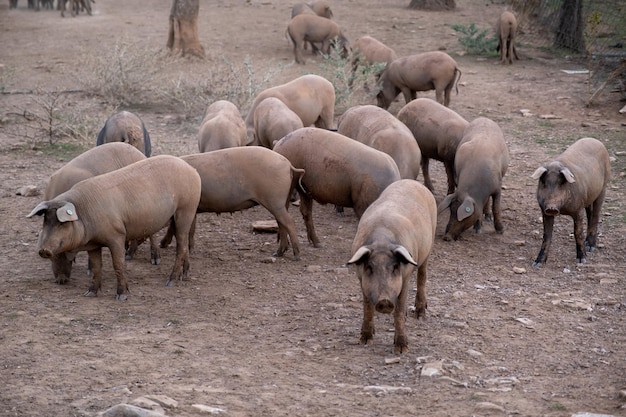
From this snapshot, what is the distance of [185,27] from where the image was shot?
17891mm

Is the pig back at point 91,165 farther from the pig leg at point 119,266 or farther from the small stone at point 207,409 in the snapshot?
the small stone at point 207,409

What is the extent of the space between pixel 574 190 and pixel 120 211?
430 cm

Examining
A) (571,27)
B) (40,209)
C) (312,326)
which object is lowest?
(312,326)

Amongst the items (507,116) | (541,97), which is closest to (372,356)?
(507,116)

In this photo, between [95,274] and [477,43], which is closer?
[95,274]

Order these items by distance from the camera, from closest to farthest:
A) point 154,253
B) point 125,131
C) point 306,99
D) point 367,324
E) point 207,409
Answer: point 207,409, point 367,324, point 154,253, point 125,131, point 306,99

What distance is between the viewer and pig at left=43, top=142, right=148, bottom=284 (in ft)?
26.4

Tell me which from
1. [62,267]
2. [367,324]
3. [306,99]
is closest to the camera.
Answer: [367,324]

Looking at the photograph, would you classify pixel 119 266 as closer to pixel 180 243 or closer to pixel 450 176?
pixel 180 243

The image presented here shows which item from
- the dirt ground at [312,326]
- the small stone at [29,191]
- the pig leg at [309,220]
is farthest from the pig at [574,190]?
the small stone at [29,191]

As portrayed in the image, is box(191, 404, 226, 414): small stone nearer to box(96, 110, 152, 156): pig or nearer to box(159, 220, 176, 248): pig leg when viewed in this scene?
box(159, 220, 176, 248): pig leg

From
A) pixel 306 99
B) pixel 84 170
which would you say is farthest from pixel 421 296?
pixel 306 99

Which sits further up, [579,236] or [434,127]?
[434,127]

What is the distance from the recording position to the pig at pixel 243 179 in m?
8.60
